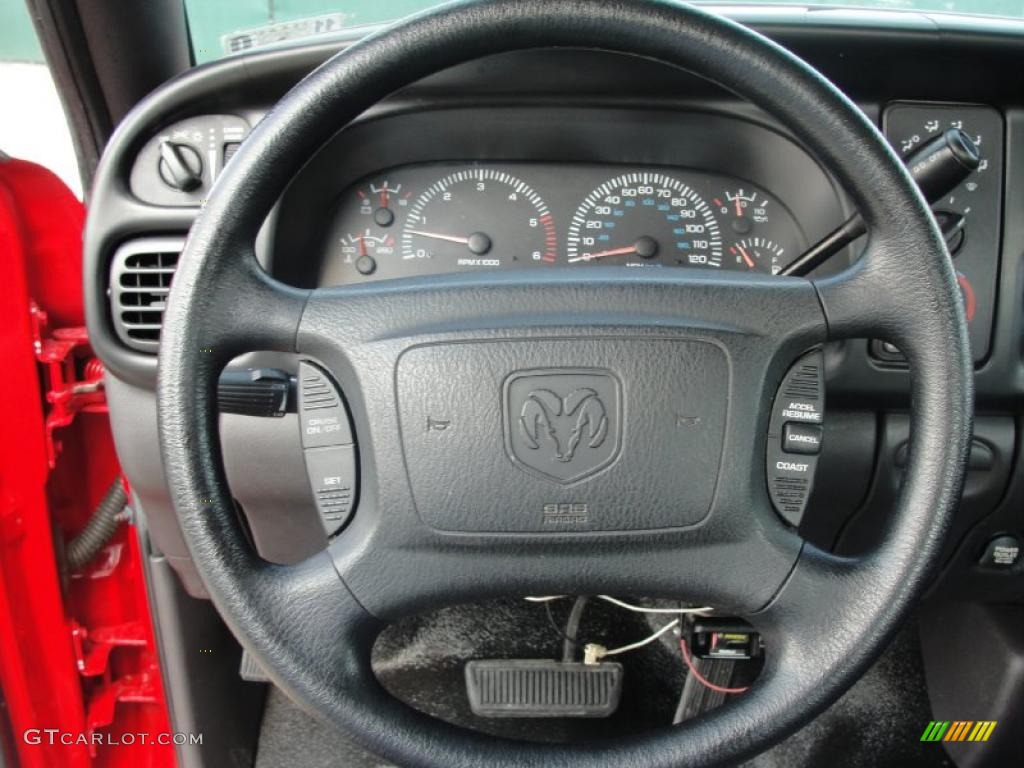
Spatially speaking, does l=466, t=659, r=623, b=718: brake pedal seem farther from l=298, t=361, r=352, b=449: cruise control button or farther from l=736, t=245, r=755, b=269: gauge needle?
l=298, t=361, r=352, b=449: cruise control button

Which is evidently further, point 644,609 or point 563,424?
point 644,609

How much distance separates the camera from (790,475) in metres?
0.81

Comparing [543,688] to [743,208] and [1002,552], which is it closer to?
[1002,552]

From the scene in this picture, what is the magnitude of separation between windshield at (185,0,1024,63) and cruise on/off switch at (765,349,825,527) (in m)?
0.62

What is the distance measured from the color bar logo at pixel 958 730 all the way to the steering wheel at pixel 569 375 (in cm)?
103

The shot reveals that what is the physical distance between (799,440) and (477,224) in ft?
1.74

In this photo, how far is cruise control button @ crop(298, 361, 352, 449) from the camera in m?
0.81

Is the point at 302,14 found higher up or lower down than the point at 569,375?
higher up

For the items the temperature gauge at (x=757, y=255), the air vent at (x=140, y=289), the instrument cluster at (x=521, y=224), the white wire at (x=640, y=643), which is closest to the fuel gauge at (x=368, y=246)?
the instrument cluster at (x=521, y=224)

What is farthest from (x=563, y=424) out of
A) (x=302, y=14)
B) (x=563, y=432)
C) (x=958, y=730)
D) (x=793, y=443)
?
(x=958, y=730)

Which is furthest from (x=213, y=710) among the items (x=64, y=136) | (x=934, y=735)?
(x=934, y=735)

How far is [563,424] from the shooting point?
0.78m

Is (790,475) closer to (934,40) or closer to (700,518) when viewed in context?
(700,518)

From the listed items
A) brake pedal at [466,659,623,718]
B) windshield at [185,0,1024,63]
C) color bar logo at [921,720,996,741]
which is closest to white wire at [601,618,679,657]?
brake pedal at [466,659,623,718]
